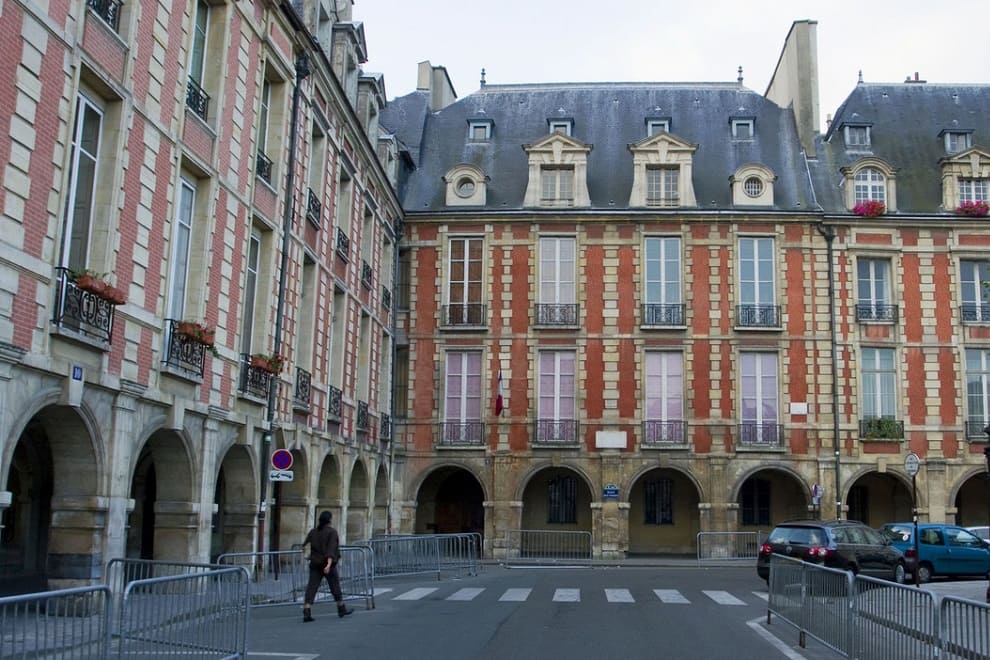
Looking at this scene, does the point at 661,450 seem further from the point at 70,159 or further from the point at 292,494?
the point at 70,159

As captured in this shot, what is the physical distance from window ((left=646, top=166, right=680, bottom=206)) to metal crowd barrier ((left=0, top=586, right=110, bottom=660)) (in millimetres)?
26543

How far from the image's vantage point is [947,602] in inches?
291

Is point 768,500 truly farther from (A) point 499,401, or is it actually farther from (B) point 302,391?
(B) point 302,391

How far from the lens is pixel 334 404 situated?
76.9ft

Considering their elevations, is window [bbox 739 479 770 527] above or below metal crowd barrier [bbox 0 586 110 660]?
above

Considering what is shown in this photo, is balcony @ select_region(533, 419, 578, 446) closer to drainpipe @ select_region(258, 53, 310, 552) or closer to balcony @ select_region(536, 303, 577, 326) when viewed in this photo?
balcony @ select_region(536, 303, 577, 326)

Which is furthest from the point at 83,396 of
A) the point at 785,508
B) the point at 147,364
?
the point at 785,508

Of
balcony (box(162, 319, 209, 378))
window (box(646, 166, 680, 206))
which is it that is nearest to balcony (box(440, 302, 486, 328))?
window (box(646, 166, 680, 206))

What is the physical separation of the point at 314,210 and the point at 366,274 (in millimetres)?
5858

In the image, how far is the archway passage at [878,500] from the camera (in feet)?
104

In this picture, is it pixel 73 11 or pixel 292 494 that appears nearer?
pixel 73 11

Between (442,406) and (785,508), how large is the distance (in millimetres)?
10670

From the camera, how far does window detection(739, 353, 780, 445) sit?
30453mm

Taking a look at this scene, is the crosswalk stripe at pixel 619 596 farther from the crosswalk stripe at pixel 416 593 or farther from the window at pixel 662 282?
the window at pixel 662 282
